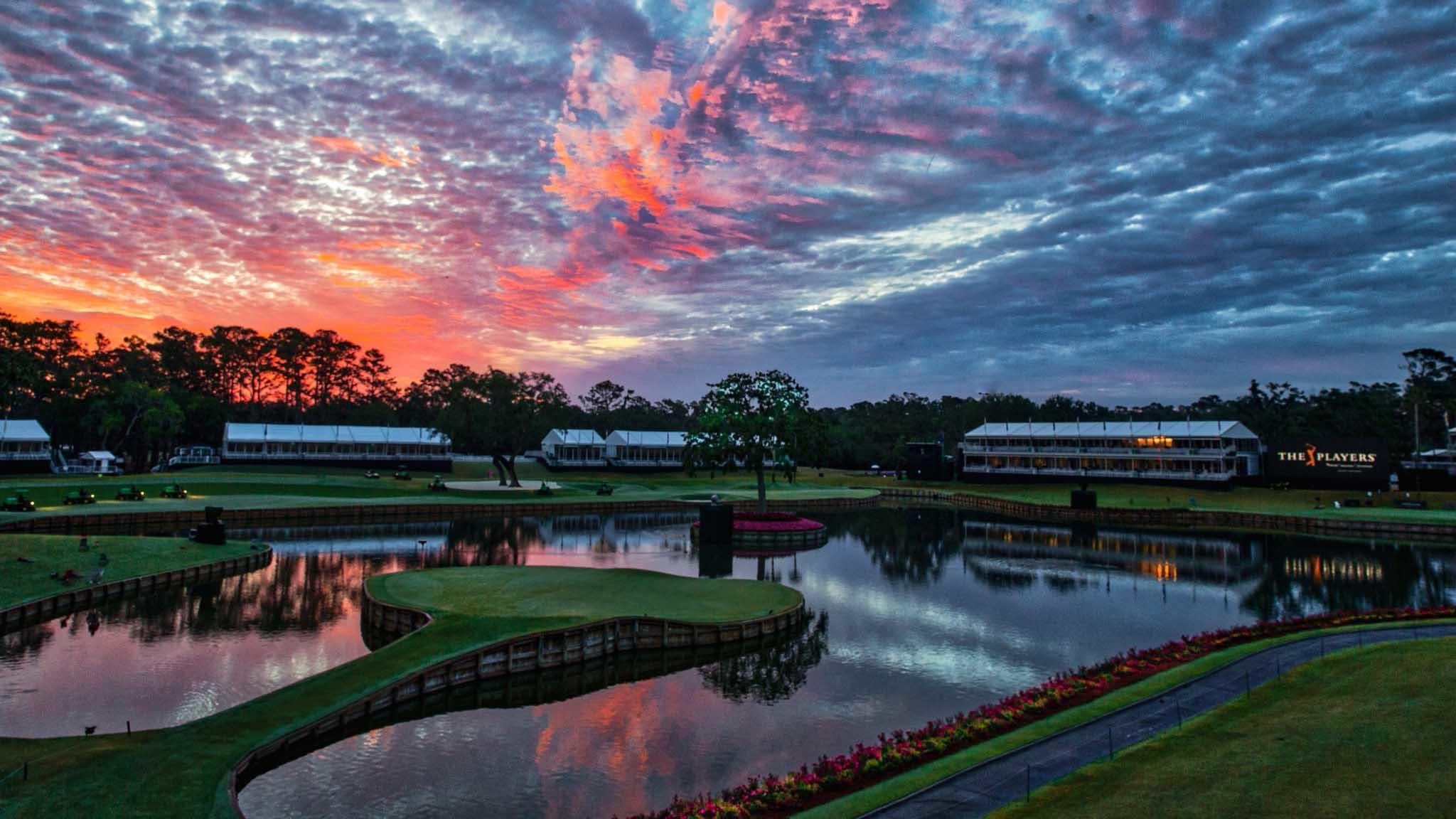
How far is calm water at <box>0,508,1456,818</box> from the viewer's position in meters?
20.4

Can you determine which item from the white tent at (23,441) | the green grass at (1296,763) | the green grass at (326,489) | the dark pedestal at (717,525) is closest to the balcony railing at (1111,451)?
the green grass at (326,489)

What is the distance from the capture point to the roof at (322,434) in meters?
109

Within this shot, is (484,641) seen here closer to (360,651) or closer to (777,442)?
(360,651)

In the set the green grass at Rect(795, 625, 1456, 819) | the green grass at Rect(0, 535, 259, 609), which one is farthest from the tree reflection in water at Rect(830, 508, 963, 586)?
the green grass at Rect(0, 535, 259, 609)

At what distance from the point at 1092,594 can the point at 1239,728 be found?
28049mm

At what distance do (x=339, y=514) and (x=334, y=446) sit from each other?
43.9 metres

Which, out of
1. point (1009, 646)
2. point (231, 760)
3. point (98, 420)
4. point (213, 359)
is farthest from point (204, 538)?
point (213, 359)

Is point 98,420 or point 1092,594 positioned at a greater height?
point 98,420

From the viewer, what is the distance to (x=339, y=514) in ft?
245

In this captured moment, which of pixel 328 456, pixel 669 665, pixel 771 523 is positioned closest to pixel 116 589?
pixel 669 665

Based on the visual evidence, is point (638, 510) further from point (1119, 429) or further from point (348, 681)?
point (1119, 429)

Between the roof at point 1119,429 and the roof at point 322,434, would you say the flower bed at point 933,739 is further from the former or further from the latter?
the roof at point 322,434

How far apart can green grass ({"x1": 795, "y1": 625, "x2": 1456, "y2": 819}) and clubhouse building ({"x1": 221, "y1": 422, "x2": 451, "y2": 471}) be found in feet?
321

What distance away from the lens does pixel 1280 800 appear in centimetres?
1407
